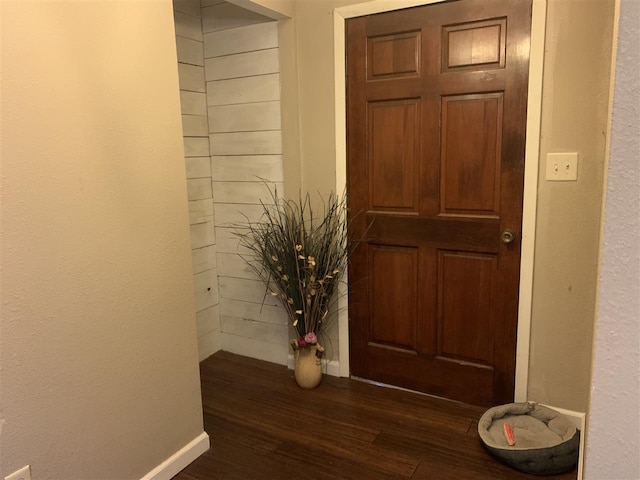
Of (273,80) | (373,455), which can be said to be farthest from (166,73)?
(373,455)

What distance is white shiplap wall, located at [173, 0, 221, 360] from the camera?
9.32 ft

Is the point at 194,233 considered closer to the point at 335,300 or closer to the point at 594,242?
the point at 335,300

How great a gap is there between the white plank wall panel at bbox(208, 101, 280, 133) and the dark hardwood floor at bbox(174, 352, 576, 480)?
1.41 metres

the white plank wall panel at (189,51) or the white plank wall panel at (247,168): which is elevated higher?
the white plank wall panel at (189,51)

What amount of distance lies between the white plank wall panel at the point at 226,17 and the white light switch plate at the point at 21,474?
2203mm

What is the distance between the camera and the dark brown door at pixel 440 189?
2248mm

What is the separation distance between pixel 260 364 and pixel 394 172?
1.42m

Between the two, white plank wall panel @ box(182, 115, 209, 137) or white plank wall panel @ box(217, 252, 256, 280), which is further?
white plank wall panel @ box(217, 252, 256, 280)

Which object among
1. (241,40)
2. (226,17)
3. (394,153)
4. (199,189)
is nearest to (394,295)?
(394,153)

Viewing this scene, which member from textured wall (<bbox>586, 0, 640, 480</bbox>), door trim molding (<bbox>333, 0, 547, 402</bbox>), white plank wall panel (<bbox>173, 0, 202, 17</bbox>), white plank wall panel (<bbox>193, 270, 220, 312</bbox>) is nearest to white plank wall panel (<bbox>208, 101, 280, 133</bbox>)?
door trim molding (<bbox>333, 0, 547, 402</bbox>)

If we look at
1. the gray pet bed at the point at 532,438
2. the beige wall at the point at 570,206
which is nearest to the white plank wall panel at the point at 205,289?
the gray pet bed at the point at 532,438

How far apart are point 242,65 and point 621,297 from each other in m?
2.55

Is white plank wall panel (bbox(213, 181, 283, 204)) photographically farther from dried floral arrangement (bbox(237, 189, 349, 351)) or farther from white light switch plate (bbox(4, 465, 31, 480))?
white light switch plate (bbox(4, 465, 31, 480))

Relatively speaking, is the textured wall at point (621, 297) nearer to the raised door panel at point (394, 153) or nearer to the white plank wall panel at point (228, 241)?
the raised door panel at point (394, 153)
